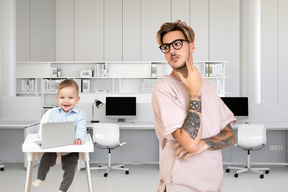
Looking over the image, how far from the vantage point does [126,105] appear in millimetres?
5598

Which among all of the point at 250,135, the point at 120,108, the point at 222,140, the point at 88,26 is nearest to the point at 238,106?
the point at 250,135

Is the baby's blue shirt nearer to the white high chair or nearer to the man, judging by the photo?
the white high chair

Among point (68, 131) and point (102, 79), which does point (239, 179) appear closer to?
point (68, 131)

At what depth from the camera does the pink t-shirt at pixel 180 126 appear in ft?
3.21

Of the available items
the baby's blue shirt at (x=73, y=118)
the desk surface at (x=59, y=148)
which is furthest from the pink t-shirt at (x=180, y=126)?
the baby's blue shirt at (x=73, y=118)

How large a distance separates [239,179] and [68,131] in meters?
3.08

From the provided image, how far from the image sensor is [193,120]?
0.95 m

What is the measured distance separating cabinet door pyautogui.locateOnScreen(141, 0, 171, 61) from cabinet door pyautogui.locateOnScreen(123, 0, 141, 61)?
13cm

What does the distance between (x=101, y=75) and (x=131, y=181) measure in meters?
3.92

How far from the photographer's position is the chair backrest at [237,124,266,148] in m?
4.86

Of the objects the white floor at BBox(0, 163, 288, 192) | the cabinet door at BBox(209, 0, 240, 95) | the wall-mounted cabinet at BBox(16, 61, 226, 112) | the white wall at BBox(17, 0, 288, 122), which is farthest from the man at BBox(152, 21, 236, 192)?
the cabinet door at BBox(209, 0, 240, 95)

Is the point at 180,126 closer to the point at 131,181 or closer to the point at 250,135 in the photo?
the point at 131,181

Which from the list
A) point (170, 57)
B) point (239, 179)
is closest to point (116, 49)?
point (239, 179)

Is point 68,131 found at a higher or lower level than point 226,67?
lower
